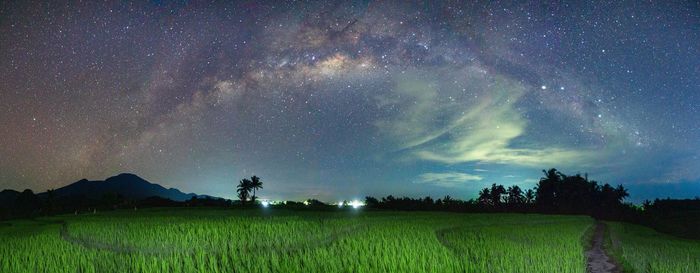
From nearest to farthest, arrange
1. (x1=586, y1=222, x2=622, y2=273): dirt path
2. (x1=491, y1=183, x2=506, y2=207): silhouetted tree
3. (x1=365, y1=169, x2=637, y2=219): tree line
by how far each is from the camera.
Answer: (x1=586, y1=222, x2=622, y2=273): dirt path, (x1=365, y1=169, x2=637, y2=219): tree line, (x1=491, y1=183, x2=506, y2=207): silhouetted tree

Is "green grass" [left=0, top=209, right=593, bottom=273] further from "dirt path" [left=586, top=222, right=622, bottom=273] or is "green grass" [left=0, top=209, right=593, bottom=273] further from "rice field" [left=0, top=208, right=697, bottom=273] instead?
"dirt path" [left=586, top=222, right=622, bottom=273]

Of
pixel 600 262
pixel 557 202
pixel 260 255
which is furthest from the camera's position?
pixel 557 202

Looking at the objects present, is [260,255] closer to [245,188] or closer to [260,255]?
[260,255]

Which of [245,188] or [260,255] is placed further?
[245,188]

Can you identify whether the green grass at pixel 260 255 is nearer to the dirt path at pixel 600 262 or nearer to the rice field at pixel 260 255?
the rice field at pixel 260 255

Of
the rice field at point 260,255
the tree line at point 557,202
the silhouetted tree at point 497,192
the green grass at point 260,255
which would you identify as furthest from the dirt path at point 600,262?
the silhouetted tree at point 497,192

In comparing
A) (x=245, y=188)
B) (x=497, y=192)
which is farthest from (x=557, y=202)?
(x=245, y=188)

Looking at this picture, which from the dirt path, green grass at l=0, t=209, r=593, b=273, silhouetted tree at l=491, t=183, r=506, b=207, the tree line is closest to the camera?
green grass at l=0, t=209, r=593, b=273

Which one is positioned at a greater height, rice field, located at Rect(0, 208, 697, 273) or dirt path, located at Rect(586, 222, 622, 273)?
rice field, located at Rect(0, 208, 697, 273)

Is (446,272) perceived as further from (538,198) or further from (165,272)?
(538,198)

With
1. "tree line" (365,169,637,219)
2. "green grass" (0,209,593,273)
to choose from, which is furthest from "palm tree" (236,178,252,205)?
"green grass" (0,209,593,273)

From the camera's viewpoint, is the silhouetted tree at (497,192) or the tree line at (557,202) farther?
the silhouetted tree at (497,192)

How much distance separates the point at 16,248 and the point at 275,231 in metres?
6.85

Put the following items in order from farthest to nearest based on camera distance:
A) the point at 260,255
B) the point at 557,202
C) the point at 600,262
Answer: the point at 557,202 → the point at 600,262 → the point at 260,255
